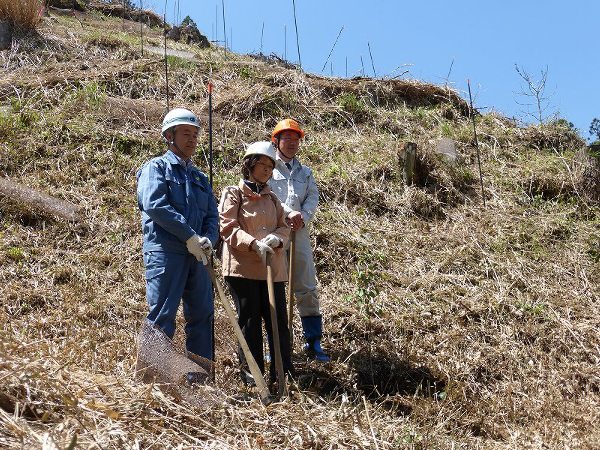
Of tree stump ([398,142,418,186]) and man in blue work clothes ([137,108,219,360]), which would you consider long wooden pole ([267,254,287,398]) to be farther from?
tree stump ([398,142,418,186])

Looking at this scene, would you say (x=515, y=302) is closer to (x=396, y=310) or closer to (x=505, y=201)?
(x=396, y=310)

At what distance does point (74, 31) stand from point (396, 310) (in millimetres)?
7440

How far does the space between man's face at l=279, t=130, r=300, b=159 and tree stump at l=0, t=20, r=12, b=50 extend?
20.3 feet

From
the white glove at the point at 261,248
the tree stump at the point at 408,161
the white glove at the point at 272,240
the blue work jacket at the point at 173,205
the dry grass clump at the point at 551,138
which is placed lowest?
the white glove at the point at 261,248

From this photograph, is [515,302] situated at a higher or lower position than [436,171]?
lower

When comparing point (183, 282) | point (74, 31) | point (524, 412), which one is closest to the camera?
point (183, 282)

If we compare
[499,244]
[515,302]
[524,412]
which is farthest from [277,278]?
[499,244]

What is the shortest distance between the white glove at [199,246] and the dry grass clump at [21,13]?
23.9 feet

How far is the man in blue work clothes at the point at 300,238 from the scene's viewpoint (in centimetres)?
478

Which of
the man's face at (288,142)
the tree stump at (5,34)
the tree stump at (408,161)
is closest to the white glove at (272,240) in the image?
the man's face at (288,142)

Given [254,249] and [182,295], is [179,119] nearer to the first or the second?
[254,249]

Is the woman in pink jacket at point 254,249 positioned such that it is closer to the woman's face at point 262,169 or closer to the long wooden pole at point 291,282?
the woman's face at point 262,169

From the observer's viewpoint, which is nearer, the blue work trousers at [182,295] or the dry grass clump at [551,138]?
the blue work trousers at [182,295]

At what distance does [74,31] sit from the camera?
10.3 metres
